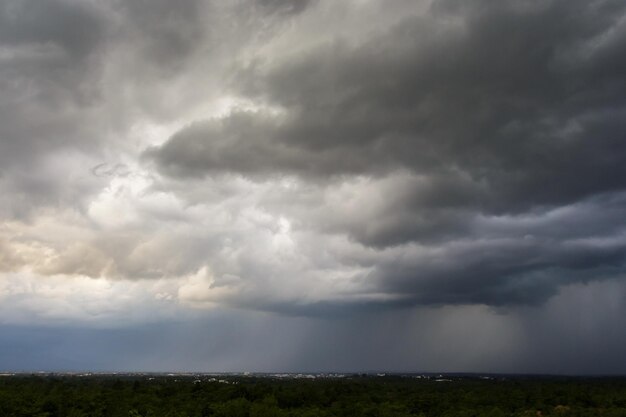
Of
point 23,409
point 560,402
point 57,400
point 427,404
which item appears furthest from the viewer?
point 560,402

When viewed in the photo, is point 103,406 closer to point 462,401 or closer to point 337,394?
point 337,394

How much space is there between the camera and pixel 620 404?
115m

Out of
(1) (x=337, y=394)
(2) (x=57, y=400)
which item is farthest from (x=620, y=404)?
(2) (x=57, y=400)

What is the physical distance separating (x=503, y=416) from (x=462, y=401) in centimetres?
3339

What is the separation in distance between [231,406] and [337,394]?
5067 centimetres

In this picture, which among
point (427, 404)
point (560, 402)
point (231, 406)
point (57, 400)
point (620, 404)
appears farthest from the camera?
point (560, 402)

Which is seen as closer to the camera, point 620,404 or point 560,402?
point 620,404

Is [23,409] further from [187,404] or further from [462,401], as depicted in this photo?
[462,401]

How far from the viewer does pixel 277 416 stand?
73938 mm

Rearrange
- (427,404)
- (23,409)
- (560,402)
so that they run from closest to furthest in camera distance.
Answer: (23,409)
(427,404)
(560,402)

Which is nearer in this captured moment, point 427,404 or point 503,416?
point 503,416

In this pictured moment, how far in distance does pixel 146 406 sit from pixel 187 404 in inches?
312

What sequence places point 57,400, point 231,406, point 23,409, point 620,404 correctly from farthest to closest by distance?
1. point 620,404
2. point 57,400
3. point 231,406
4. point 23,409

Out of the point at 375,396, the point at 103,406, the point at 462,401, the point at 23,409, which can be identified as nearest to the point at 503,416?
the point at 462,401
